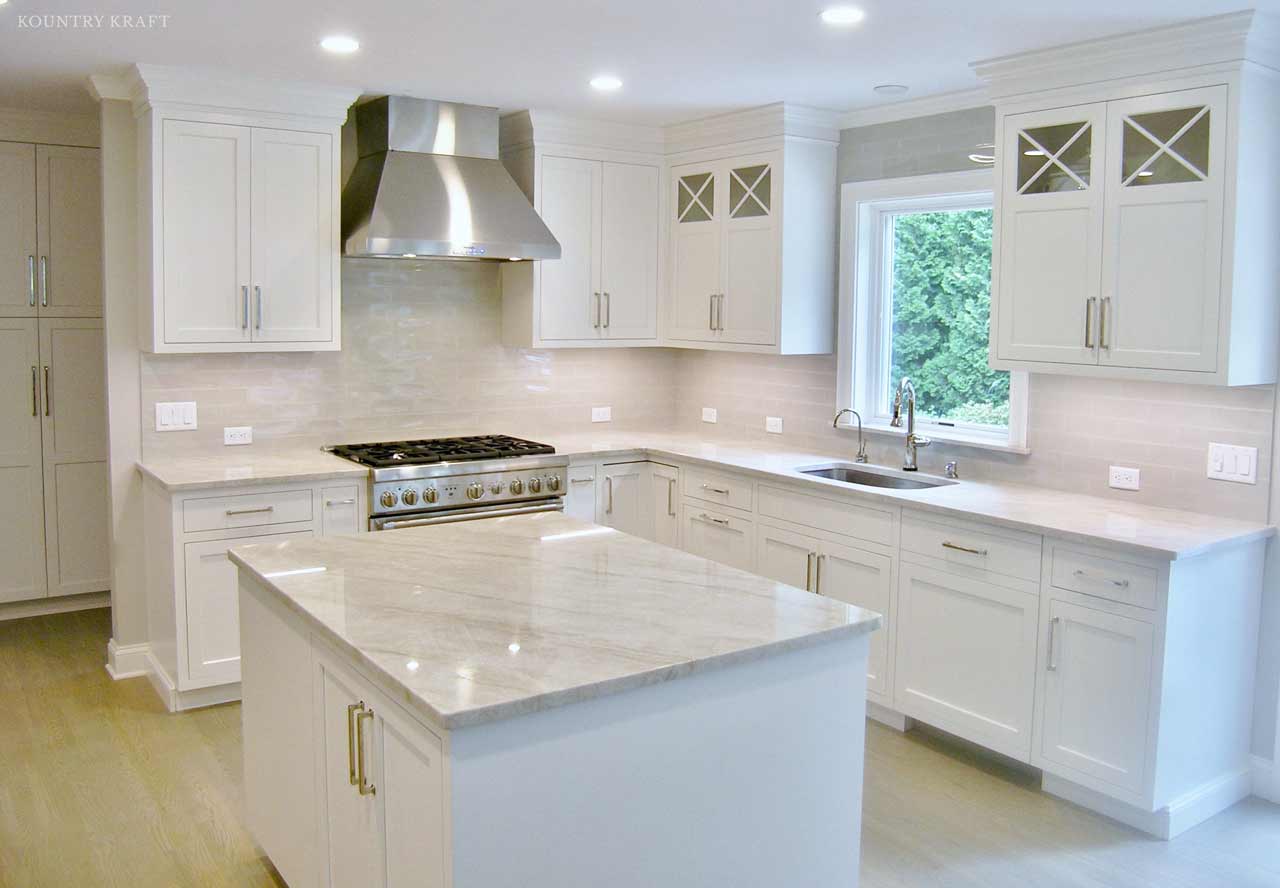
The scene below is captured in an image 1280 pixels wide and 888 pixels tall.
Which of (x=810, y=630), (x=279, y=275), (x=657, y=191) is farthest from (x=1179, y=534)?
(x=279, y=275)

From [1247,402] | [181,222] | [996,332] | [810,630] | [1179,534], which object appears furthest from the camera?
[181,222]

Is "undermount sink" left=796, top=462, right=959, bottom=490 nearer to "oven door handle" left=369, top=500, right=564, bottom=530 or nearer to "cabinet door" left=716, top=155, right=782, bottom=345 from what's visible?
"cabinet door" left=716, top=155, right=782, bottom=345

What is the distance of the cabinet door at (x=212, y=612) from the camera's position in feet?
14.4

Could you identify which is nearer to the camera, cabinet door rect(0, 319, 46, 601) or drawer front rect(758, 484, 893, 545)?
drawer front rect(758, 484, 893, 545)

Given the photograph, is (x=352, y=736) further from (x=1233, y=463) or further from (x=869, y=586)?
(x=1233, y=463)

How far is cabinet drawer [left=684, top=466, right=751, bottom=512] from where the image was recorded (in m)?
4.89

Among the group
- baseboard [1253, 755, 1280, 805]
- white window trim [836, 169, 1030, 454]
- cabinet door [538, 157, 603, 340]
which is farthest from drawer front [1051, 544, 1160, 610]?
cabinet door [538, 157, 603, 340]

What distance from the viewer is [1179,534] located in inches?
138

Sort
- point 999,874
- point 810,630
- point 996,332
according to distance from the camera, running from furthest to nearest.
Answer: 1. point 996,332
2. point 999,874
3. point 810,630

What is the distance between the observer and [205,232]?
14.9 feet

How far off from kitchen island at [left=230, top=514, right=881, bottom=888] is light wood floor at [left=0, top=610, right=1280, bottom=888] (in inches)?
25.9

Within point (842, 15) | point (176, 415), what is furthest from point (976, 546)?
point (176, 415)

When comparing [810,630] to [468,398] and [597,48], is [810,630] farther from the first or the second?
[468,398]

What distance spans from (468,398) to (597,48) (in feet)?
7.14
